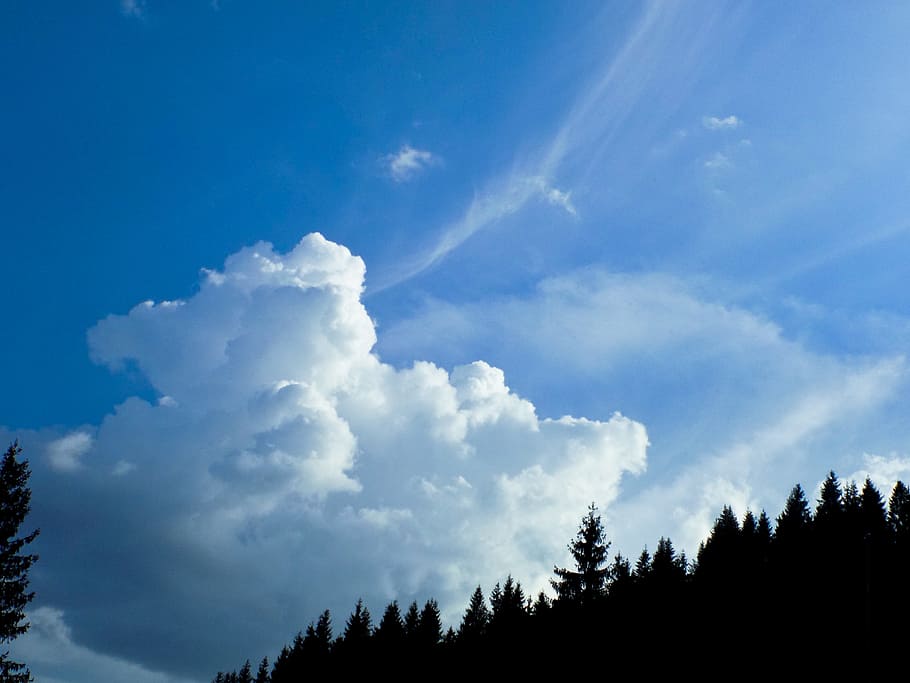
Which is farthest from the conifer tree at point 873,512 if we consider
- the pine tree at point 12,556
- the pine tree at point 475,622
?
the pine tree at point 12,556

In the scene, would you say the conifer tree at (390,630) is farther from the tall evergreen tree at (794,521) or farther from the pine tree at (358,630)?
the tall evergreen tree at (794,521)

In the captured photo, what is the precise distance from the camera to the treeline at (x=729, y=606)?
50531mm

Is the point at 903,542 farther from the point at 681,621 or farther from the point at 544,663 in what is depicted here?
the point at 544,663

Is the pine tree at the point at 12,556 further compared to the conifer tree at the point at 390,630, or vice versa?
the conifer tree at the point at 390,630

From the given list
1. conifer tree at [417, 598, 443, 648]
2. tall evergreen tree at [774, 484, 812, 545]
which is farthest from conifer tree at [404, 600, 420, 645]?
tall evergreen tree at [774, 484, 812, 545]

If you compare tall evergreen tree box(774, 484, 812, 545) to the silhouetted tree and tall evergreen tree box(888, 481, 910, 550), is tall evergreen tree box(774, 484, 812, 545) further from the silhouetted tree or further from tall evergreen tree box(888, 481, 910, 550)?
the silhouetted tree

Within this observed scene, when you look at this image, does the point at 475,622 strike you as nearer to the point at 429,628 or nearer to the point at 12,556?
the point at 429,628

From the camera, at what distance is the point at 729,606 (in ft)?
184

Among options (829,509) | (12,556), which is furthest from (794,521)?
(12,556)

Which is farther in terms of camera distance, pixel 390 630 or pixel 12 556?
pixel 390 630

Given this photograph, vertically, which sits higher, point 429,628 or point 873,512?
point 873,512

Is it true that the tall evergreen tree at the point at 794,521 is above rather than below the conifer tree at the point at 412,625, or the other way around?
above

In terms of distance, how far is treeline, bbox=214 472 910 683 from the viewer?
50531mm

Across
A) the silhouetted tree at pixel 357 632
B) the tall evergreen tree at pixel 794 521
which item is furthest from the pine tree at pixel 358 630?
the tall evergreen tree at pixel 794 521
